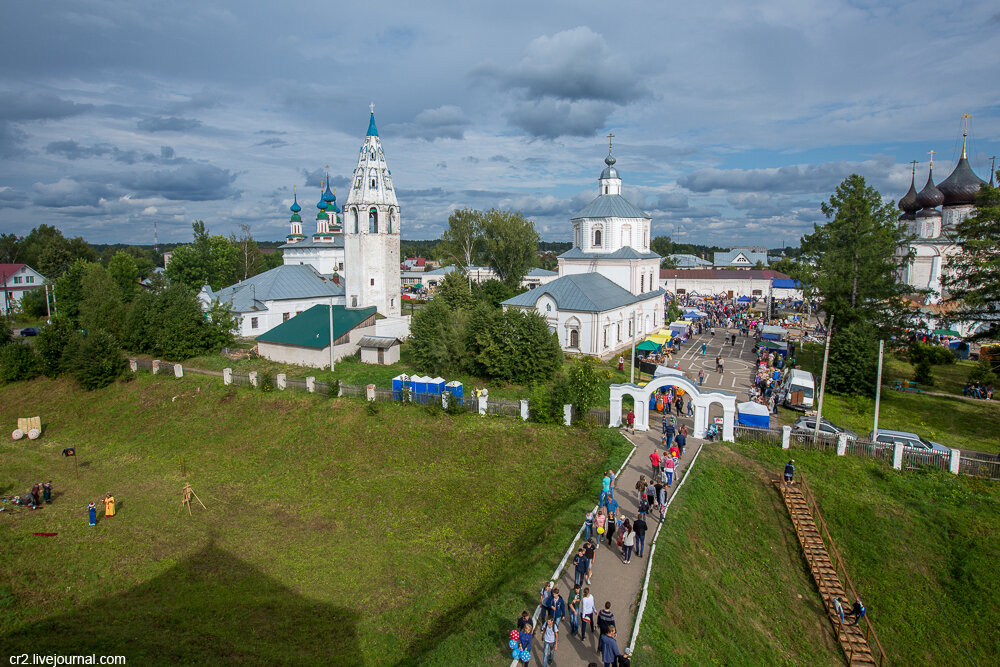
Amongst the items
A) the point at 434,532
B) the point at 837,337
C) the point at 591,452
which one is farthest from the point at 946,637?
the point at 837,337

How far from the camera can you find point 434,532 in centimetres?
1622

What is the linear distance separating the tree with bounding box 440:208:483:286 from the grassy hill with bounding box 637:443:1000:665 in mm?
39476

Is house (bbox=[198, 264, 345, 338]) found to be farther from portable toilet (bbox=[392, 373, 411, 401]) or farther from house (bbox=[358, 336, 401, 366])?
portable toilet (bbox=[392, 373, 411, 401])

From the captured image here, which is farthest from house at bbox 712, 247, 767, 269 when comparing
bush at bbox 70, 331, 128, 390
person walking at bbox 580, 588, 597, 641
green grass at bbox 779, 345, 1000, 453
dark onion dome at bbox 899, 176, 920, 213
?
person walking at bbox 580, 588, 597, 641

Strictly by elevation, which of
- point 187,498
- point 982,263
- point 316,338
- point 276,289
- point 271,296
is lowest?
point 187,498

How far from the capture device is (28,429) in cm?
2695

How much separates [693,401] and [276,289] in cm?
3392

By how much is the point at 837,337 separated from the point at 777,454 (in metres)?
11.9

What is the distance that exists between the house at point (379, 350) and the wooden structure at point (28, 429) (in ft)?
51.6

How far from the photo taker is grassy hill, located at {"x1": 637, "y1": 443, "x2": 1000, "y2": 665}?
473 inches

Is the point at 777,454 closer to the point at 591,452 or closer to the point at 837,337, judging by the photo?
the point at 591,452

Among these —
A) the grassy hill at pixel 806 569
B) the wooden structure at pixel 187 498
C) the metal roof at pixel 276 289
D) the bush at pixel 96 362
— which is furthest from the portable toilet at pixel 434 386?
the metal roof at pixel 276 289

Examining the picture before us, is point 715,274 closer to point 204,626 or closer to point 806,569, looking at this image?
point 806,569

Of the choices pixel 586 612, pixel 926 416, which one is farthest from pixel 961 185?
pixel 586 612
